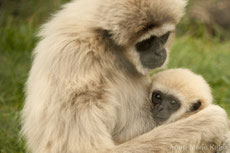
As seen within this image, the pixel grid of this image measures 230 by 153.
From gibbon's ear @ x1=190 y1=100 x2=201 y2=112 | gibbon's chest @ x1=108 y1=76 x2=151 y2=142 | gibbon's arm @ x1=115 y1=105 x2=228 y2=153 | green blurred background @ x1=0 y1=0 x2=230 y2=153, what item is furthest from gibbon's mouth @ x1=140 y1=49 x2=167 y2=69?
green blurred background @ x1=0 y1=0 x2=230 y2=153

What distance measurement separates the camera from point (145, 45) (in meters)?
5.78

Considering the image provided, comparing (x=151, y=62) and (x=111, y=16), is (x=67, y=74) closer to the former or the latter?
(x=111, y=16)

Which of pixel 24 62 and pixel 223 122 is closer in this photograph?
pixel 223 122

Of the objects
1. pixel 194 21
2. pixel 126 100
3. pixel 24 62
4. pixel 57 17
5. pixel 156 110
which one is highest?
pixel 57 17

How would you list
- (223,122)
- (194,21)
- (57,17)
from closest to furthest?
(223,122), (57,17), (194,21)

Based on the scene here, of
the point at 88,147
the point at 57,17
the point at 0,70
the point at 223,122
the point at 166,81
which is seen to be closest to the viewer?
the point at 88,147

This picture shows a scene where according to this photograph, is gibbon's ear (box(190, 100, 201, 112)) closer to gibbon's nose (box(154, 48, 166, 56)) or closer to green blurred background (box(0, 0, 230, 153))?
gibbon's nose (box(154, 48, 166, 56))

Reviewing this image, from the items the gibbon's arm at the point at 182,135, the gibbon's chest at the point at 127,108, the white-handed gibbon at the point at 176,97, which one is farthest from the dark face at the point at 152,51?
the gibbon's arm at the point at 182,135

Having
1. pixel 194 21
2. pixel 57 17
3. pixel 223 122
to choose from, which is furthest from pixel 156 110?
pixel 194 21

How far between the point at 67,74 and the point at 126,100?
91 centimetres

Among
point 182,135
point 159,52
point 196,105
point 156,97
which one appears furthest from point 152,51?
point 182,135

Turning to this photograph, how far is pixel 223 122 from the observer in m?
5.33

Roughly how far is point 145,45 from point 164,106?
1036mm

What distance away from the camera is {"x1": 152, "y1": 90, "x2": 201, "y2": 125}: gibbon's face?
609 cm
